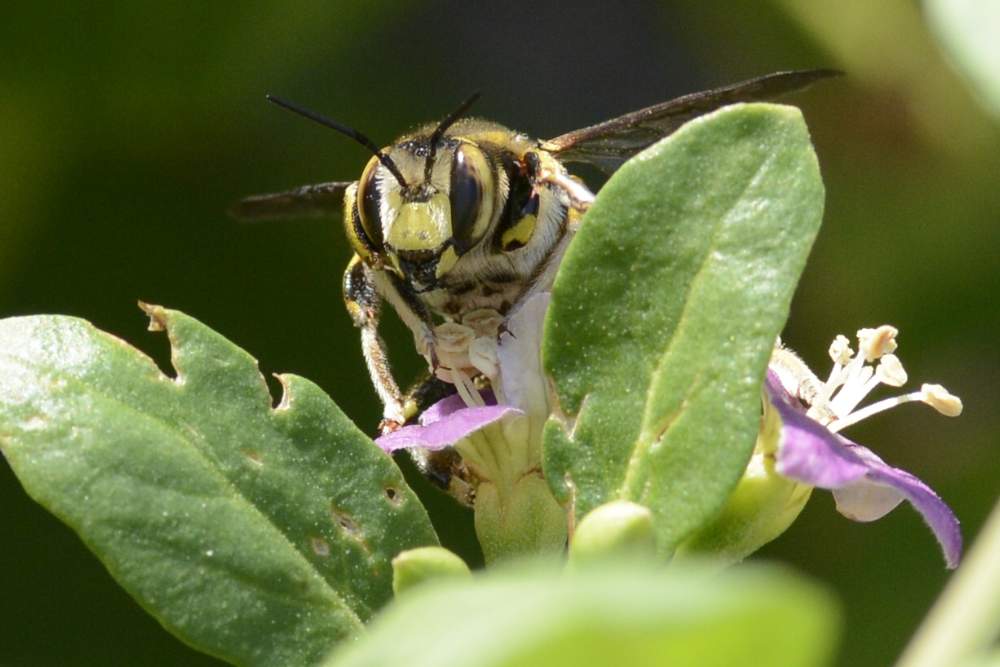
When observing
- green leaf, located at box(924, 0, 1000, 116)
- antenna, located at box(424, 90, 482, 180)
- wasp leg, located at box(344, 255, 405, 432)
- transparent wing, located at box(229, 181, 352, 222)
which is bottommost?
transparent wing, located at box(229, 181, 352, 222)

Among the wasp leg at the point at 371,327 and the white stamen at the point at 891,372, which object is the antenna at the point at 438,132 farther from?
the white stamen at the point at 891,372

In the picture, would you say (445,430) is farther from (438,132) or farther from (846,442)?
(438,132)

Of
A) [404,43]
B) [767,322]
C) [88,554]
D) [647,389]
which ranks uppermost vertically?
[767,322]

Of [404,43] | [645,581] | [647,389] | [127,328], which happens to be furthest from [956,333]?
[645,581]

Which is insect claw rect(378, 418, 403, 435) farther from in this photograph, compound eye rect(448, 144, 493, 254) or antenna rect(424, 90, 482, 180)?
antenna rect(424, 90, 482, 180)

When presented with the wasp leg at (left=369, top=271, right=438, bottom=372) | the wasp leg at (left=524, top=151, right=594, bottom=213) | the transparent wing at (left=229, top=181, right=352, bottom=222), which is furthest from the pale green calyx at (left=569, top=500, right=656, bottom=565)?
the transparent wing at (left=229, top=181, right=352, bottom=222)

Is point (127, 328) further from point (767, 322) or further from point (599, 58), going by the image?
point (767, 322)

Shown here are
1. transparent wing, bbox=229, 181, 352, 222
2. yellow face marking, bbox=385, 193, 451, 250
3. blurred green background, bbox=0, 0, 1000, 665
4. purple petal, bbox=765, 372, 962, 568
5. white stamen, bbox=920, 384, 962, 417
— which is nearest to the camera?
purple petal, bbox=765, 372, 962, 568

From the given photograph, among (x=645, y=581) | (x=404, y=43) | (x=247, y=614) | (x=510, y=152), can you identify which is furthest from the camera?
(x=404, y=43)
